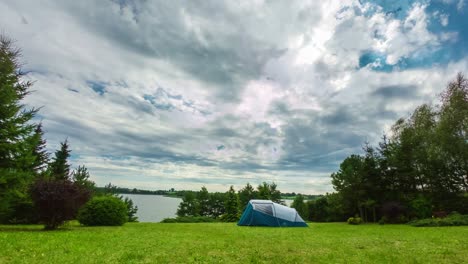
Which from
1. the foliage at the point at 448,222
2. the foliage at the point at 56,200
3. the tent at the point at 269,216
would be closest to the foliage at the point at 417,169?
the foliage at the point at 448,222

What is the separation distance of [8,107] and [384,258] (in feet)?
58.7

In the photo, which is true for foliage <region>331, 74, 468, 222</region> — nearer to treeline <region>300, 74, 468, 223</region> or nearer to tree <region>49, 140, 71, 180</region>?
treeline <region>300, 74, 468, 223</region>

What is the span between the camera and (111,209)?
19422 millimetres

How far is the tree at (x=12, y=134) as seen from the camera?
1420 cm

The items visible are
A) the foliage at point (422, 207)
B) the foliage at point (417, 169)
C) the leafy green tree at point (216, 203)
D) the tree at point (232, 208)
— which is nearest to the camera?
the foliage at point (417, 169)

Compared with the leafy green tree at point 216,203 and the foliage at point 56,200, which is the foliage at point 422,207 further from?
the leafy green tree at point 216,203

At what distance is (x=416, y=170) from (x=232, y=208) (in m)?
22.5

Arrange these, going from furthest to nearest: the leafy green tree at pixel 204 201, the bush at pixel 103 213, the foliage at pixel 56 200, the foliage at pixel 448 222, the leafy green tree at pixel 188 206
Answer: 1. the leafy green tree at pixel 204 201
2. the leafy green tree at pixel 188 206
3. the foliage at pixel 448 222
4. the bush at pixel 103 213
5. the foliage at pixel 56 200

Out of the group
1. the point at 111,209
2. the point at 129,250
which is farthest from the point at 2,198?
the point at 129,250

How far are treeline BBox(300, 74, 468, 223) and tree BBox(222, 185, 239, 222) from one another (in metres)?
13.3

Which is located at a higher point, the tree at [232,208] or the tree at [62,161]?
the tree at [62,161]

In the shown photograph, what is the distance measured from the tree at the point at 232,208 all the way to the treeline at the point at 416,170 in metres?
13.3

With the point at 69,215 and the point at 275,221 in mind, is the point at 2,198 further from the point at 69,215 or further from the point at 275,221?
the point at 275,221

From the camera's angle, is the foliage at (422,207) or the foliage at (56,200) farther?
the foliage at (422,207)
